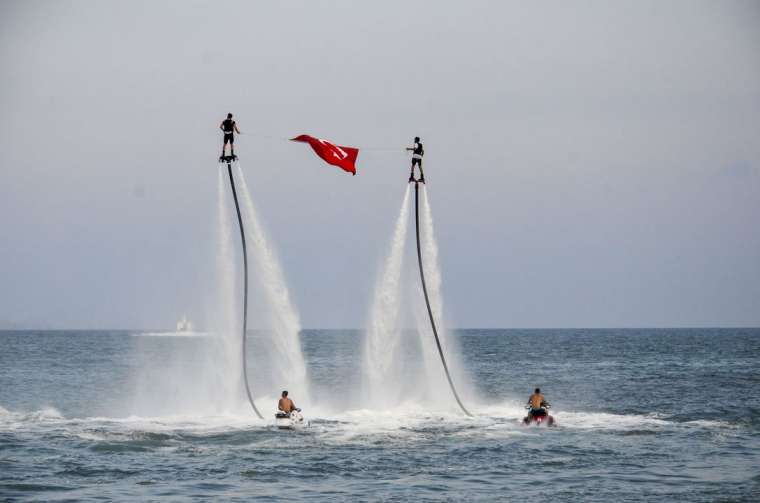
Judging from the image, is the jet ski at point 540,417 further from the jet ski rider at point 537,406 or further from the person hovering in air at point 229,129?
the person hovering in air at point 229,129

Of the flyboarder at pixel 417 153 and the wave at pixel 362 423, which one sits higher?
the flyboarder at pixel 417 153

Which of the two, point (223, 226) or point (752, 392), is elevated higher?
point (223, 226)

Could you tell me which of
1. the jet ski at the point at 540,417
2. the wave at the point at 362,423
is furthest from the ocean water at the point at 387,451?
the jet ski at the point at 540,417

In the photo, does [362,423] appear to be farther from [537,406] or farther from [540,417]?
[540,417]

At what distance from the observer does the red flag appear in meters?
45.5

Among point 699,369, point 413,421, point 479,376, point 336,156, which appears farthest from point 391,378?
point 699,369

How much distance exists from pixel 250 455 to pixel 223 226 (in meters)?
12.0

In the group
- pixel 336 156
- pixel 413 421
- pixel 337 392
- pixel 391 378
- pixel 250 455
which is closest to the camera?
pixel 250 455

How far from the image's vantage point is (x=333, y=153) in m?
45.6

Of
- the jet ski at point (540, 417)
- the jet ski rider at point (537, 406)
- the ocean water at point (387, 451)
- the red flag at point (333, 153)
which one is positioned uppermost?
the red flag at point (333, 153)

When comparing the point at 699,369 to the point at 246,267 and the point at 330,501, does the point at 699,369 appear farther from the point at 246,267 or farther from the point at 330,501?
the point at 330,501

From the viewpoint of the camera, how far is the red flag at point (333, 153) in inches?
1791

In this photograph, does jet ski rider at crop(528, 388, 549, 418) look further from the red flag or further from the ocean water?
the red flag

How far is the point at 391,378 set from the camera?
55.3 m
